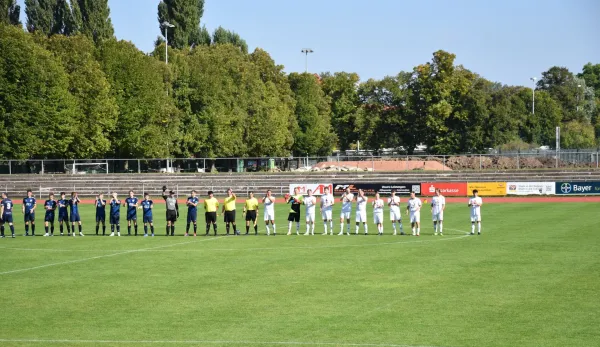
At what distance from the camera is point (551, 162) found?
79.4 meters

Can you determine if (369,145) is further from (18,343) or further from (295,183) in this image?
(18,343)

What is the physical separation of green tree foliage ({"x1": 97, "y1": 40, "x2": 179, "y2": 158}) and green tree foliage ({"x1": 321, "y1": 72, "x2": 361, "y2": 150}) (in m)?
35.3

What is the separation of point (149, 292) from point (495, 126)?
3223 inches

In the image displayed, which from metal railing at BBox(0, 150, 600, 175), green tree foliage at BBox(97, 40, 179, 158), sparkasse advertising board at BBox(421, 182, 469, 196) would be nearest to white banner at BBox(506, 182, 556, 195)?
sparkasse advertising board at BBox(421, 182, 469, 196)

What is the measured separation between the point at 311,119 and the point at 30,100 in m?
40.8

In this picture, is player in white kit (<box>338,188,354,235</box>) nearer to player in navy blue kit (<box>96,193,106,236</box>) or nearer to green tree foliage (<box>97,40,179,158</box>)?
player in navy blue kit (<box>96,193,106,236</box>)

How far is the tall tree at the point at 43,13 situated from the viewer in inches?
4021

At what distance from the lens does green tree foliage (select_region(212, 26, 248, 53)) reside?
11812 centimetres

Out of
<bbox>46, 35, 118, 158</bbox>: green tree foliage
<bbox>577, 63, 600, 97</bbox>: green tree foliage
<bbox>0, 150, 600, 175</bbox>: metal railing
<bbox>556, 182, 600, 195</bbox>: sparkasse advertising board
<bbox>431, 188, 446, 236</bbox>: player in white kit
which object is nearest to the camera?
<bbox>431, 188, 446, 236</bbox>: player in white kit

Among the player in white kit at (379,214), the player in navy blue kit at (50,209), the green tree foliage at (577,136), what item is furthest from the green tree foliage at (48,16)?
the player in white kit at (379,214)

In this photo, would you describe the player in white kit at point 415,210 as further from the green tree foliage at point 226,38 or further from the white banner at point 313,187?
the green tree foliage at point 226,38

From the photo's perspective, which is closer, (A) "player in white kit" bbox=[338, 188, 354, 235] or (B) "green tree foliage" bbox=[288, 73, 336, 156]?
(A) "player in white kit" bbox=[338, 188, 354, 235]

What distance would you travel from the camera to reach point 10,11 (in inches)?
4070

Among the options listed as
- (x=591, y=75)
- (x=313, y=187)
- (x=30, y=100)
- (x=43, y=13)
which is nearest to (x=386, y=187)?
(x=313, y=187)
